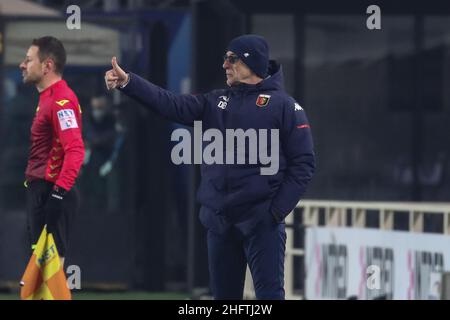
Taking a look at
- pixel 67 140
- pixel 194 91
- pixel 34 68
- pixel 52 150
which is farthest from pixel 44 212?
pixel 194 91

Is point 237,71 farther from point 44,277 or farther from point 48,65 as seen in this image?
point 44,277

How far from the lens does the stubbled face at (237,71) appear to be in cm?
848

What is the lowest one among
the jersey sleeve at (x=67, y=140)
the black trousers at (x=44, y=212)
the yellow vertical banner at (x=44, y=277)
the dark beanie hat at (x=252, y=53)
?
the yellow vertical banner at (x=44, y=277)

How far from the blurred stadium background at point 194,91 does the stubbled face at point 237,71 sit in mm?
5344

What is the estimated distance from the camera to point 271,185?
8406 millimetres

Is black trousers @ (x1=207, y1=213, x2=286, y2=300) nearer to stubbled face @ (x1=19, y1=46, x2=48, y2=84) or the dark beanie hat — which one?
the dark beanie hat

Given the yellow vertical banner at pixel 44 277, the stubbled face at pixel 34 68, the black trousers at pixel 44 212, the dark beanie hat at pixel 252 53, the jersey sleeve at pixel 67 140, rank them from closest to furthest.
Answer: the dark beanie hat at pixel 252 53, the yellow vertical banner at pixel 44 277, the jersey sleeve at pixel 67 140, the black trousers at pixel 44 212, the stubbled face at pixel 34 68

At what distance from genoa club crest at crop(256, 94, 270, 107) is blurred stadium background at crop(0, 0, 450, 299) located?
542cm

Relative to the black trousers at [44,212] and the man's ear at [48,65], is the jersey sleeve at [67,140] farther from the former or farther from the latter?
the man's ear at [48,65]

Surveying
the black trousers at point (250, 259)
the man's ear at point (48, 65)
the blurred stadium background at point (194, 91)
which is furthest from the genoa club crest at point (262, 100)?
the blurred stadium background at point (194, 91)

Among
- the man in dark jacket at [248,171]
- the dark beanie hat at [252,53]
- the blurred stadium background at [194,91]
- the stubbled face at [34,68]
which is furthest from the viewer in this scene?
the blurred stadium background at [194,91]

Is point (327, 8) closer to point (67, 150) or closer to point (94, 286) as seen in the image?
point (94, 286)

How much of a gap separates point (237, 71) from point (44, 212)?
1.74 m

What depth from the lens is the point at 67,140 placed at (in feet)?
30.7
